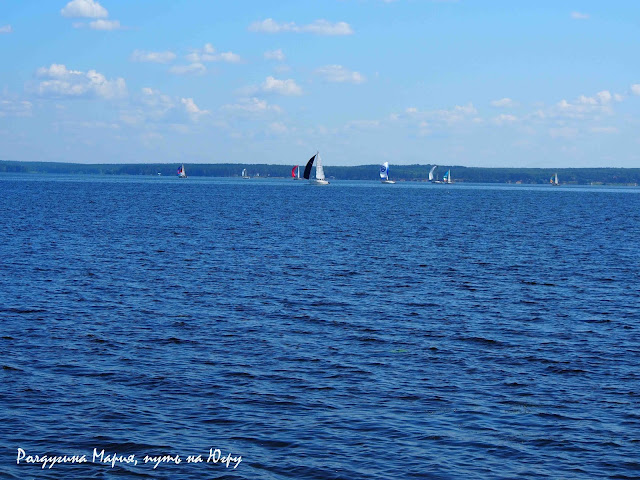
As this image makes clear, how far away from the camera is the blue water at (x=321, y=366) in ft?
61.8

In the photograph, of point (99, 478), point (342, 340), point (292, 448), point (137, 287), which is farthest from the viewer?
point (137, 287)

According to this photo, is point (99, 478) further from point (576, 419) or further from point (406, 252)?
point (406, 252)

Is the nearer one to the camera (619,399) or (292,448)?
(292,448)

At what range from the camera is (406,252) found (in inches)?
2485

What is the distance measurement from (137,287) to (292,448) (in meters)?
24.6

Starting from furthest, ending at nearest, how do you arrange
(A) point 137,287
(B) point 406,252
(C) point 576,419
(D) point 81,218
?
(D) point 81,218
(B) point 406,252
(A) point 137,287
(C) point 576,419

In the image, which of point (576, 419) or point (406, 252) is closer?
point (576, 419)

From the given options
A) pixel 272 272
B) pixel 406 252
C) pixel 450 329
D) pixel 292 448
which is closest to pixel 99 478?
pixel 292 448

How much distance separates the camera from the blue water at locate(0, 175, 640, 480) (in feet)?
61.8

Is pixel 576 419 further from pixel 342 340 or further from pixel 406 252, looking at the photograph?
pixel 406 252

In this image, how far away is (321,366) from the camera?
86.5ft

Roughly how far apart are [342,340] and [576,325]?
35.5 feet

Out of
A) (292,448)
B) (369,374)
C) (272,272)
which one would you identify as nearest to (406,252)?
(272,272)

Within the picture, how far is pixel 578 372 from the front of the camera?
2602cm
